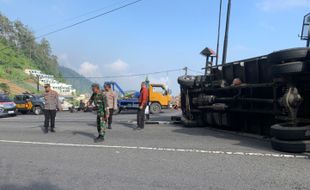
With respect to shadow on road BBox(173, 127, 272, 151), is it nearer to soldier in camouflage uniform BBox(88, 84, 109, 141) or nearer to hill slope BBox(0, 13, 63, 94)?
soldier in camouflage uniform BBox(88, 84, 109, 141)

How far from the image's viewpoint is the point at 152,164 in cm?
636

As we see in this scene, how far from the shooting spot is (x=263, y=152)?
278 inches

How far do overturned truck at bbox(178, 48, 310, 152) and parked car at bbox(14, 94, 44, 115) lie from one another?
1764 cm

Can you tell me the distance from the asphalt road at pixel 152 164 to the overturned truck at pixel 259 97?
20.7 inches

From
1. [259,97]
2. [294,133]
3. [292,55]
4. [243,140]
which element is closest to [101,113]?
[243,140]

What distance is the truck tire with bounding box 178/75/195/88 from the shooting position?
1254 centimetres

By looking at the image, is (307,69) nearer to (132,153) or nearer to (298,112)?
(298,112)

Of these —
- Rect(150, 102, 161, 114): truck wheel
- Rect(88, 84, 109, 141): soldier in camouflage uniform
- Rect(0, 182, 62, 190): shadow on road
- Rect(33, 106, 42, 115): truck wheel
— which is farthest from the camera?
Rect(33, 106, 42, 115): truck wheel

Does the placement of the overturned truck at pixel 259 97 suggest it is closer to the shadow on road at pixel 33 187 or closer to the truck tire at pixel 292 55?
the truck tire at pixel 292 55

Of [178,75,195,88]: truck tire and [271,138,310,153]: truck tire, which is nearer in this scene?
[271,138,310,153]: truck tire

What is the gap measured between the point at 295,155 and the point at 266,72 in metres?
2.74

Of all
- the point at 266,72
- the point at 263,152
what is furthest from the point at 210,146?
the point at 266,72

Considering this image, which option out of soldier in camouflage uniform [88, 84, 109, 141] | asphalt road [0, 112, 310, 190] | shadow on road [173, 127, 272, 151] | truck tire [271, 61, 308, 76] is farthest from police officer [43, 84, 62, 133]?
truck tire [271, 61, 308, 76]

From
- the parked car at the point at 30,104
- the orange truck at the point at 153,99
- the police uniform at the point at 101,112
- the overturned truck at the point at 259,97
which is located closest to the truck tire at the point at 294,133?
the overturned truck at the point at 259,97
